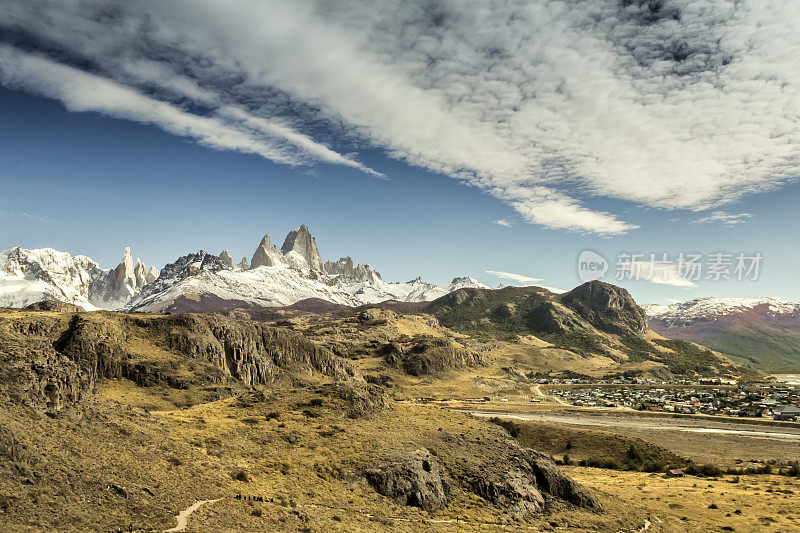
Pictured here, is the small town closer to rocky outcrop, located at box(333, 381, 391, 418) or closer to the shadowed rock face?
the shadowed rock face

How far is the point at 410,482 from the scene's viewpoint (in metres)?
32.5

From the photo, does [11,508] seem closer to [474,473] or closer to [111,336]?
[474,473]

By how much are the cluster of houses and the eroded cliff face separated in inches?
4211

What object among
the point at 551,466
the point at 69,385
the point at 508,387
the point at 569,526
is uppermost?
the point at 69,385

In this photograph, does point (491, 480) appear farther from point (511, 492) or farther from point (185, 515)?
point (185, 515)

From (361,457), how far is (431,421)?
12355 millimetres

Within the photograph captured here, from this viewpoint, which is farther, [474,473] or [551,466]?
[551,466]

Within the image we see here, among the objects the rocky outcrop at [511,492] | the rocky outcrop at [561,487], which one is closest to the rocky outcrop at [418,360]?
the rocky outcrop at [561,487]

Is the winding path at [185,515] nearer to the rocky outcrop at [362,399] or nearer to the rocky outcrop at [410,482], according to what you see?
the rocky outcrop at [410,482]

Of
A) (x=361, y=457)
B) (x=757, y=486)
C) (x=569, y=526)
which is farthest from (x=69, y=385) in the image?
(x=757, y=486)

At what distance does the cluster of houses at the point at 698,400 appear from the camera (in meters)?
129

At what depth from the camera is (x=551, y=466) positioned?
3956 cm

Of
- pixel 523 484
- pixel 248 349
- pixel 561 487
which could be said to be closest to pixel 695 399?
pixel 561 487

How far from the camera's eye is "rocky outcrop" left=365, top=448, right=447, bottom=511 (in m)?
31.7
